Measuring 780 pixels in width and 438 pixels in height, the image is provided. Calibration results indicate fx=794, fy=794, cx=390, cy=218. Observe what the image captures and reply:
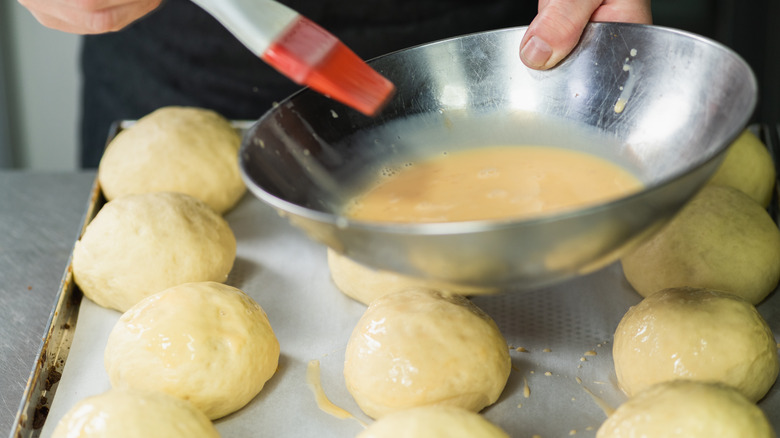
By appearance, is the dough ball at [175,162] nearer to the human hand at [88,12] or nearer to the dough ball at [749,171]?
the human hand at [88,12]

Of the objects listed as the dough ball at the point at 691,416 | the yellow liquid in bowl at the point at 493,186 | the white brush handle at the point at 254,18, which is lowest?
the dough ball at the point at 691,416

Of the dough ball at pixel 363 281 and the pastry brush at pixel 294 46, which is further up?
the pastry brush at pixel 294 46

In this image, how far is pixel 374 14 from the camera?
2.19 metres

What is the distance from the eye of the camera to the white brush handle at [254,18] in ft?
3.92

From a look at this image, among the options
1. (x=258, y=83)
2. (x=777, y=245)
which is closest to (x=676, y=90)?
(x=777, y=245)

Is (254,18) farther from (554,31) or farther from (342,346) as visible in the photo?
(342,346)

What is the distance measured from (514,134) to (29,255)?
1.20m

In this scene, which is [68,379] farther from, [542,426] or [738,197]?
[738,197]

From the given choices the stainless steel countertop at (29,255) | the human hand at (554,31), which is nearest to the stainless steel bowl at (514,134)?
the human hand at (554,31)

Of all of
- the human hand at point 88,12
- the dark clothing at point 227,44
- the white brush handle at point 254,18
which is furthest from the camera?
the dark clothing at point 227,44

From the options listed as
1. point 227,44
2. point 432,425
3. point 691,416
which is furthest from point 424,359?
point 227,44

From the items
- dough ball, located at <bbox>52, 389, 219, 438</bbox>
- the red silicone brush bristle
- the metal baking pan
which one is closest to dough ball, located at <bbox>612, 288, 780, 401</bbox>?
the red silicone brush bristle

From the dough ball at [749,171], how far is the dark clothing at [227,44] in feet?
2.60

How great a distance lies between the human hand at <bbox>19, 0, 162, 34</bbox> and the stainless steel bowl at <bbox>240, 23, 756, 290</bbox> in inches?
17.2
